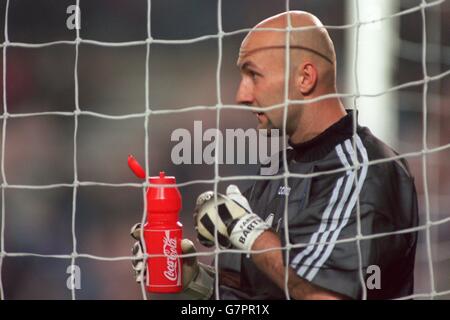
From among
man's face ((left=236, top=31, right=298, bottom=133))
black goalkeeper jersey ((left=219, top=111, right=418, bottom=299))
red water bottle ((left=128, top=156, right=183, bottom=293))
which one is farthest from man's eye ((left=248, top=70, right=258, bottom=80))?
red water bottle ((left=128, top=156, right=183, bottom=293))

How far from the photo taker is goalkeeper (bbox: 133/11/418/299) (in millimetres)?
1510

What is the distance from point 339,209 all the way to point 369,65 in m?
0.79

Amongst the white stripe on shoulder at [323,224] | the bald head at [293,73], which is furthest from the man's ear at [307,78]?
the white stripe on shoulder at [323,224]

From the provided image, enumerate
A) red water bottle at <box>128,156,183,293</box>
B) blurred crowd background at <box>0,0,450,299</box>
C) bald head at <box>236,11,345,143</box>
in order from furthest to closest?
blurred crowd background at <box>0,0,450,299</box> → bald head at <box>236,11,345,143</box> → red water bottle at <box>128,156,183,293</box>

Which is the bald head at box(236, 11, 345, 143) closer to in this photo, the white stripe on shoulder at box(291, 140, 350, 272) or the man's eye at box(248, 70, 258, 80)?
the man's eye at box(248, 70, 258, 80)

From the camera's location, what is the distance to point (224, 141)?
2479 millimetres

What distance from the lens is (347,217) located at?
152 cm

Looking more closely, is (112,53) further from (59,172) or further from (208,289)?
(208,289)

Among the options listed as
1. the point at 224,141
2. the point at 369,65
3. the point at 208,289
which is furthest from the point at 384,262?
the point at 224,141

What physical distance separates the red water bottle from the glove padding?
0.03 meters

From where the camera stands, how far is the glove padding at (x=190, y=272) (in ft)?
5.19

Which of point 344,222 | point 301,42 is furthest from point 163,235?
point 301,42

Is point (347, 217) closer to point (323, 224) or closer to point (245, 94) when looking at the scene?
point (323, 224)

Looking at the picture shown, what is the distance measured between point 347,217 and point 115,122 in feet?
5.18
